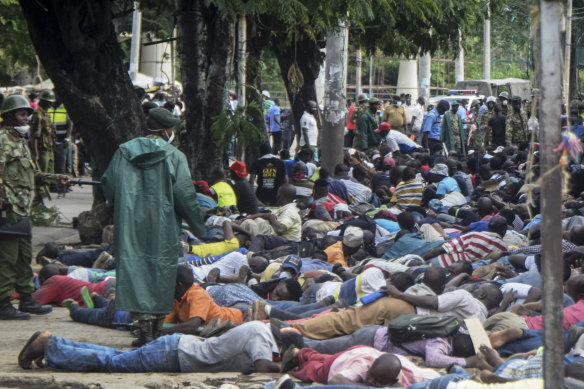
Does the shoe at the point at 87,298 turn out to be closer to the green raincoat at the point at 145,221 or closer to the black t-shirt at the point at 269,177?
the green raincoat at the point at 145,221

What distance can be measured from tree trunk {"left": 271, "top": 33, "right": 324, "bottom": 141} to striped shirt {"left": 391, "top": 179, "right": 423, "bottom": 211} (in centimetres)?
659

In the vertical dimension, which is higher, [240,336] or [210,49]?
[210,49]

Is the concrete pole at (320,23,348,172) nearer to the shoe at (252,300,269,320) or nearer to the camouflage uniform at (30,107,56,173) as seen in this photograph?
the camouflage uniform at (30,107,56,173)

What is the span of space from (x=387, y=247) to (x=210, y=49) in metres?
4.94

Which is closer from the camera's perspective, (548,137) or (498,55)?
(548,137)

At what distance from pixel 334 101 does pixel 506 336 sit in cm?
1036

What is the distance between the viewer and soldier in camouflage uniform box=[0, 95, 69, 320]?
24.4 feet

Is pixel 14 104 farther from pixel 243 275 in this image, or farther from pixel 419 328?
pixel 419 328

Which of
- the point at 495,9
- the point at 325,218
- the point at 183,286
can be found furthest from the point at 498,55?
the point at 183,286

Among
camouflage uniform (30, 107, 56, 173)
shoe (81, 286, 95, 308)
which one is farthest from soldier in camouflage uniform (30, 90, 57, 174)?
shoe (81, 286, 95, 308)

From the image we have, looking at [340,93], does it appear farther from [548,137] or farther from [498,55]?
[498,55]

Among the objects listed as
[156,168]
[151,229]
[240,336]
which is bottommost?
[240,336]

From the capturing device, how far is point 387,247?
32.3ft

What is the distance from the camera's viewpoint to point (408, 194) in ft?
41.9
